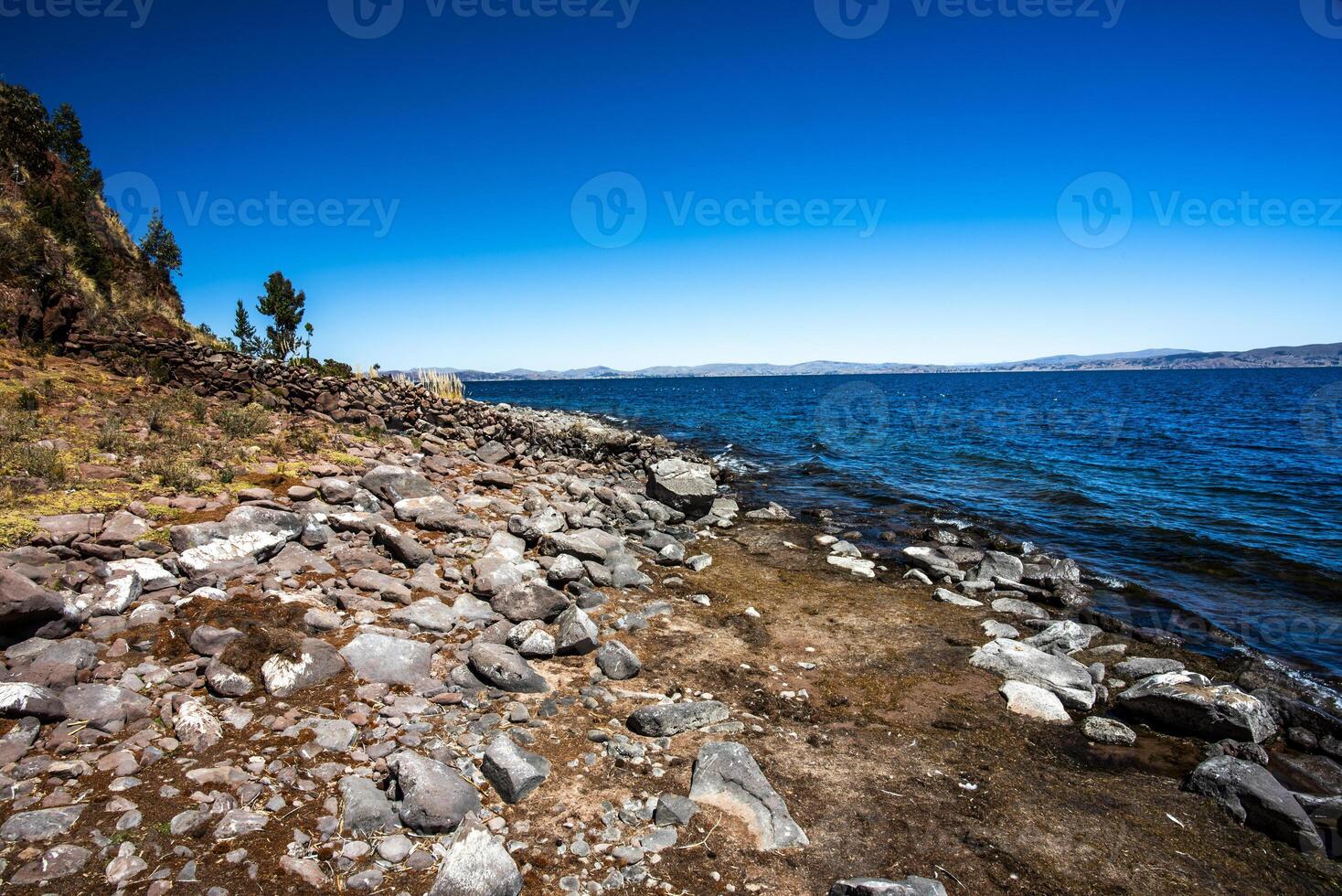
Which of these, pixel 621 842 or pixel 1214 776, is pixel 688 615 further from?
pixel 1214 776

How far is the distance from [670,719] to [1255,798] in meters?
5.45

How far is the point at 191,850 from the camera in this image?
368 cm

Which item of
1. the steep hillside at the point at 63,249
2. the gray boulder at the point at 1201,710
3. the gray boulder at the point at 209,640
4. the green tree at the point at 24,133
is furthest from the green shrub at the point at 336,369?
the gray boulder at the point at 1201,710

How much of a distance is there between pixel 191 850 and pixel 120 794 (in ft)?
2.54

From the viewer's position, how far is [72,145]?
80.3 feet

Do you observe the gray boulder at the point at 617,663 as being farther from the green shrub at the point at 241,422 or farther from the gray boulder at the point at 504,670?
the green shrub at the point at 241,422

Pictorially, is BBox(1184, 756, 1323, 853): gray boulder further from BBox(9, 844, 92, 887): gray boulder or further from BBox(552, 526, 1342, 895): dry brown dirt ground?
BBox(9, 844, 92, 887): gray boulder

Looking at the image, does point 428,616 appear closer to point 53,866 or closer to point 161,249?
point 53,866

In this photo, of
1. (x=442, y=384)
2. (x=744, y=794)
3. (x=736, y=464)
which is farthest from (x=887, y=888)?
(x=736, y=464)

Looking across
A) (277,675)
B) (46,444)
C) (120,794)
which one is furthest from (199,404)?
(120,794)

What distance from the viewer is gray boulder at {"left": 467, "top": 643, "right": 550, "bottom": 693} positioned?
6.23 metres

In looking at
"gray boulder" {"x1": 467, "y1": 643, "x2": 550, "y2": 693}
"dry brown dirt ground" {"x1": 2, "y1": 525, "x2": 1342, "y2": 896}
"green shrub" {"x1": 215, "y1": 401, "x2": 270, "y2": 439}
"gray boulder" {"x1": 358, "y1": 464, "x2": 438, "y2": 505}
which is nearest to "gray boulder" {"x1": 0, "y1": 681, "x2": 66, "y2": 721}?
"dry brown dirt ground" {"x1": 2, "y1": 525, "x2": 1342, "y2": 896}

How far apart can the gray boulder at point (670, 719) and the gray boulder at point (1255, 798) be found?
15.5ft

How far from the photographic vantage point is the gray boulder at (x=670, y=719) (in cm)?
585
